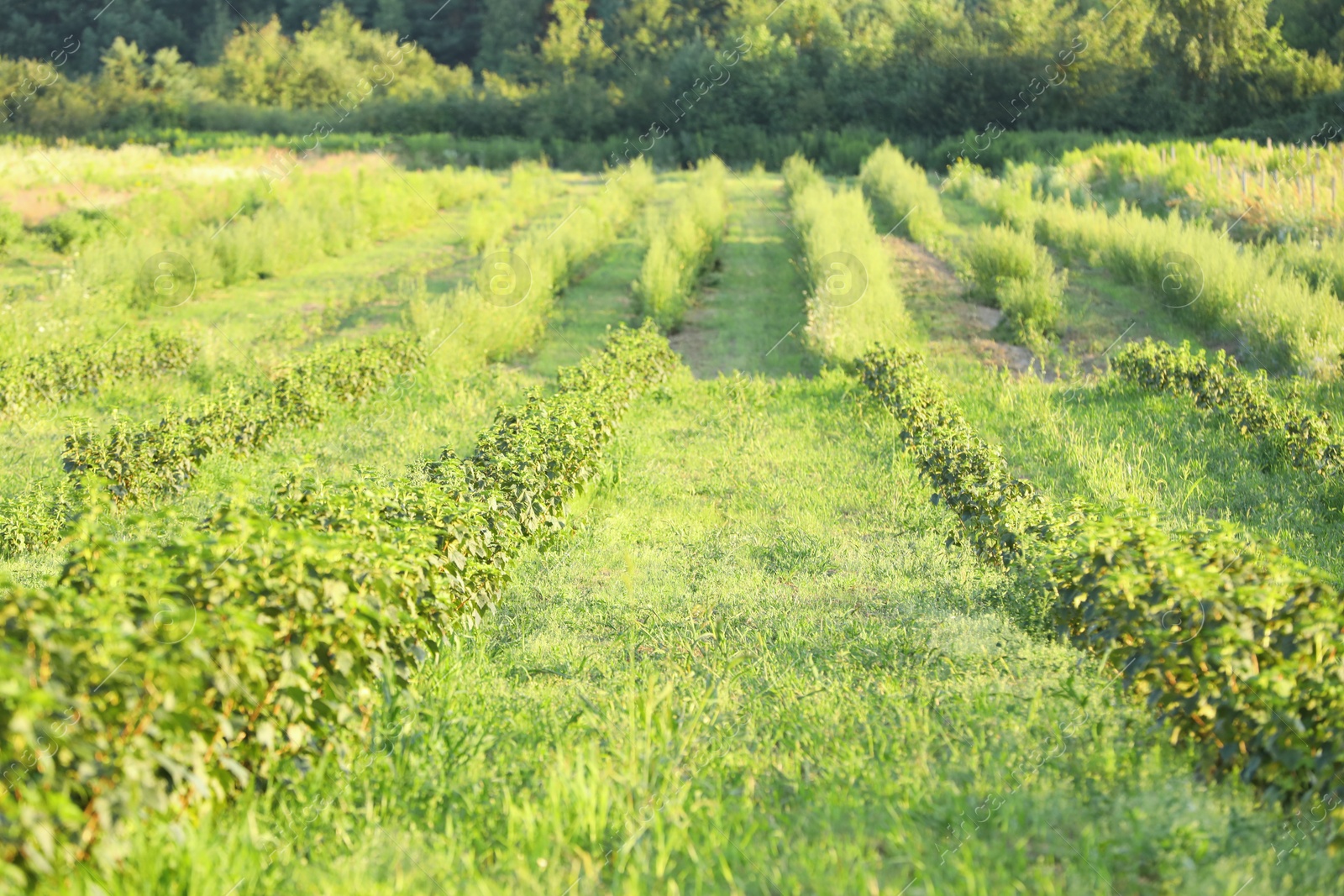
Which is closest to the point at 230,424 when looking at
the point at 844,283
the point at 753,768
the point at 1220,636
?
the point at 753,768

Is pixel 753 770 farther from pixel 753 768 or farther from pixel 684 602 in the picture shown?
pixel 684 602

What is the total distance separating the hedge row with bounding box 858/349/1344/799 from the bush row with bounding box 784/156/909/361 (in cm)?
664

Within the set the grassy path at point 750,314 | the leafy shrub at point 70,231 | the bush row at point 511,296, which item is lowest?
the grassy path at point 750,314

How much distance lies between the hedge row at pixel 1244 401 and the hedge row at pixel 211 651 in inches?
221

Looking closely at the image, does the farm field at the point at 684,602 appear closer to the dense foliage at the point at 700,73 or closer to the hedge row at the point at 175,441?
the hedge row at the point at 175,441

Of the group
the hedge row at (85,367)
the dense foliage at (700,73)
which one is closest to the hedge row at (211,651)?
the hedge row at (85,367)

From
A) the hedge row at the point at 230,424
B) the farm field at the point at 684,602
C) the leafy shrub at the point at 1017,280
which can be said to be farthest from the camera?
the leafy shrub at the point at 1017,280

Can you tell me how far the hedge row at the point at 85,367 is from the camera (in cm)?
898

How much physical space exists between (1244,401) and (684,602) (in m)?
5.11

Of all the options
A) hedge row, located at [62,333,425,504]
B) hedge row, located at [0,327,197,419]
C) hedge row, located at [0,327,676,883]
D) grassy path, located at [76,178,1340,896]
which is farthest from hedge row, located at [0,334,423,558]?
grassy path, located at [76,178,1340,896]

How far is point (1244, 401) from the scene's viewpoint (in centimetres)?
786

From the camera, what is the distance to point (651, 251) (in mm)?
13828

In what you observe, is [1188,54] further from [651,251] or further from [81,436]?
[81,436]

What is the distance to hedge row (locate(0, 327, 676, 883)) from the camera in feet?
8.18
